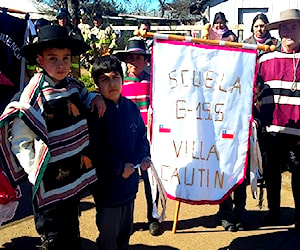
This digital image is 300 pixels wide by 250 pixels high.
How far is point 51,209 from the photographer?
258cm

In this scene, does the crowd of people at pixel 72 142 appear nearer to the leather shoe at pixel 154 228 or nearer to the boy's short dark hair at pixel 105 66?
the boy's short dark hair at pixel 105 66

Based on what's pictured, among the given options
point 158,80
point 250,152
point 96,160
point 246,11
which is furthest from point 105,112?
point 246,11

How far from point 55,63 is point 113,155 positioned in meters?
0.71

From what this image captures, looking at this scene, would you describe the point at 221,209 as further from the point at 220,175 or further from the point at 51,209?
the point at 51,209

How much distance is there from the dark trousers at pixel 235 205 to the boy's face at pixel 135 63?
1.43m

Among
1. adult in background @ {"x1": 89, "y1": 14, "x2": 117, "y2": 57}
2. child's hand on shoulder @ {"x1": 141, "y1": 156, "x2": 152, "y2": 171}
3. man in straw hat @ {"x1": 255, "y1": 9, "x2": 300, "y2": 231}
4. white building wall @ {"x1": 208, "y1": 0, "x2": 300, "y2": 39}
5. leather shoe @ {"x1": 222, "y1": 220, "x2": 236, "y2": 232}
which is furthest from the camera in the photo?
white building wall @ {"x1": 208, "y1": 0, "x2": 300, "y2": 39}

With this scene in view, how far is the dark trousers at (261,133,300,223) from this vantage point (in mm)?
4000

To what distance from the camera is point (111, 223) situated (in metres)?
2.87

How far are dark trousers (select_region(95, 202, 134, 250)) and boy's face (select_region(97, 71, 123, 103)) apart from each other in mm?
750

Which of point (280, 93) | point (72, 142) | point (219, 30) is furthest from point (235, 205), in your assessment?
point (219, 30)

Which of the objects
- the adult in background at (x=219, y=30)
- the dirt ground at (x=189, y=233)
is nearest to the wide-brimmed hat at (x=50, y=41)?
the dirt ground at (x=189, y=233)

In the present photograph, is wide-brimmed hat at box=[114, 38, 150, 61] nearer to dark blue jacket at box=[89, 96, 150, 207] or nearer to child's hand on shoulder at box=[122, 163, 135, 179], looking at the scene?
dark blue jacket at box=[89, 96, 150, 207]

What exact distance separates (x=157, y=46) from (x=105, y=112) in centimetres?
101

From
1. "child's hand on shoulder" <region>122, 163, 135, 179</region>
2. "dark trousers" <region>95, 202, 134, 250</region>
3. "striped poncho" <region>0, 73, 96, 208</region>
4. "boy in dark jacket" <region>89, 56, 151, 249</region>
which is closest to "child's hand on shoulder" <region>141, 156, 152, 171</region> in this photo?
"boy in dark jacket" <region>89, 56, 151, 249</region>
